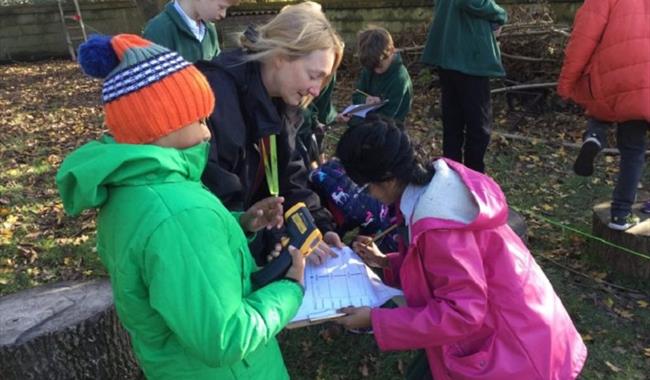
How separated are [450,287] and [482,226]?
20 centimetres

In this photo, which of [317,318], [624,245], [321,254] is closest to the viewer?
[317,318]

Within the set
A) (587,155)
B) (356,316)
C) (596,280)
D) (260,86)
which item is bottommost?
(596,280)

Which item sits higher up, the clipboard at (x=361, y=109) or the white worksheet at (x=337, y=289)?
the clipboard at (x=361, y=109)

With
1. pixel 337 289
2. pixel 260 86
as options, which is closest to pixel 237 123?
pixel 260 86

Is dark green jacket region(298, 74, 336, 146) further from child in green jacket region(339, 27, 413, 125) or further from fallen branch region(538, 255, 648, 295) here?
fallen branch region(538, 255, 648, 295)

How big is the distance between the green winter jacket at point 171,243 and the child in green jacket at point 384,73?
10.7 ft

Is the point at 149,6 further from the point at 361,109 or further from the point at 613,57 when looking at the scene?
the point at 613,57

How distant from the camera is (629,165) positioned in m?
3.58

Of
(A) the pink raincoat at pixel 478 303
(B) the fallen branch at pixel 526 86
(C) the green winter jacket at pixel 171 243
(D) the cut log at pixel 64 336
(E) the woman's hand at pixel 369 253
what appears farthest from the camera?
(B) the fallen branch at pixel 526 86

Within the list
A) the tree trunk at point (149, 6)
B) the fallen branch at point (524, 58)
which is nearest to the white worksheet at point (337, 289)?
the fallen branch at point (524, 58)

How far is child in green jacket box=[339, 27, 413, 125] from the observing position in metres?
4.47

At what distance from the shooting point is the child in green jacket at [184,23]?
3420 mm

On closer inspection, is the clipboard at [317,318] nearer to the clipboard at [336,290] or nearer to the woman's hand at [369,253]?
the clipboard at [336,290]

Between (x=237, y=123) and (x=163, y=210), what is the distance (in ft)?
3.09
